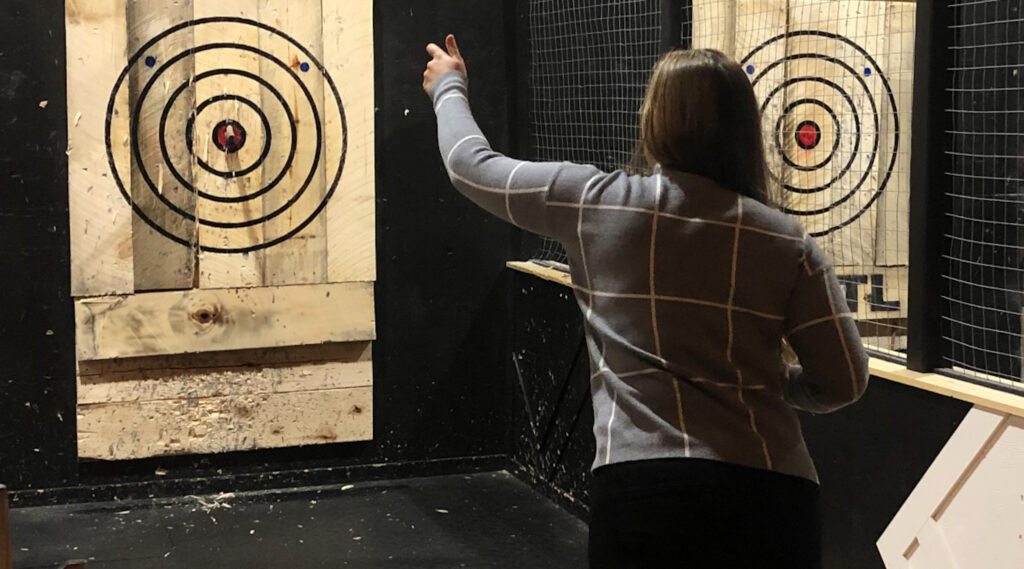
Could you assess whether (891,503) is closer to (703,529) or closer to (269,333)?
(703,529)

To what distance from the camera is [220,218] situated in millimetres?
3773

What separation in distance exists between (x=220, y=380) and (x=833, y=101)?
2059 millimetres

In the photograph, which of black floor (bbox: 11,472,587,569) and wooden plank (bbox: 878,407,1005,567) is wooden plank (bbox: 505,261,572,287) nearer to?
black floor (bbox: 11,472,587,569)

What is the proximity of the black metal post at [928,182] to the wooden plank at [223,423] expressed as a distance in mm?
2108

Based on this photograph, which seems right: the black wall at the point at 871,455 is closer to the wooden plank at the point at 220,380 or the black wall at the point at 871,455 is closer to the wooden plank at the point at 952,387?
the wooden plank at the point at 952,387

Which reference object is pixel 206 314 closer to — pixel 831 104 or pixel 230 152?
pixel 230 152

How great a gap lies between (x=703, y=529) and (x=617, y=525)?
0.11m

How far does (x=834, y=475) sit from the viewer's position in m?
2.49

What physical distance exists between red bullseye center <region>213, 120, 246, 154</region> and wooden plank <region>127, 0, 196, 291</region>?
10 centimetres

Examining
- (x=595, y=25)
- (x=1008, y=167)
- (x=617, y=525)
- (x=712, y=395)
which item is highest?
(x=595, y=25)

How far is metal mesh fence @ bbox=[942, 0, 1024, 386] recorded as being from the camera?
7.25 feet

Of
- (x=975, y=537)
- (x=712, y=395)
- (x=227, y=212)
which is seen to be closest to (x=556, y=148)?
(x=227, y=212)

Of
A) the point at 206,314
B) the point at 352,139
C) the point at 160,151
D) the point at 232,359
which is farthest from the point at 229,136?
the point at 232,359

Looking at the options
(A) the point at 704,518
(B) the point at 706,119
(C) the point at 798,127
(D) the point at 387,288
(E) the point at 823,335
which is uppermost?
(C) the point at 798,127
